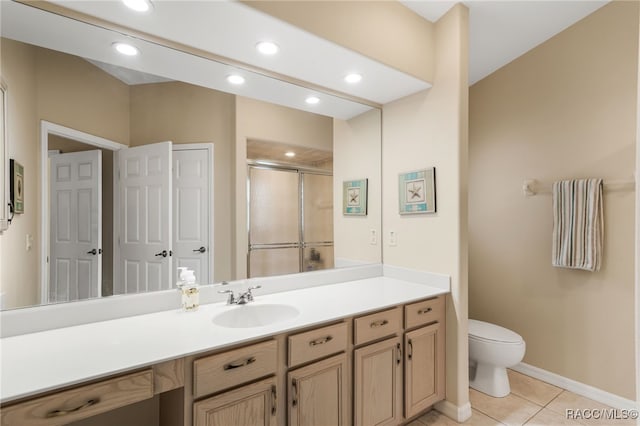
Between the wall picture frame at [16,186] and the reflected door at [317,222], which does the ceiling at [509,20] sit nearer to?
the reflected door at [317,222]

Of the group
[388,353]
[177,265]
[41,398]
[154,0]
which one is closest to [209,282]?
[177,265]

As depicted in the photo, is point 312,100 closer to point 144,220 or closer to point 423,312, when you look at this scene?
point 144,220

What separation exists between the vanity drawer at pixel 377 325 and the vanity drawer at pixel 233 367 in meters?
0.46

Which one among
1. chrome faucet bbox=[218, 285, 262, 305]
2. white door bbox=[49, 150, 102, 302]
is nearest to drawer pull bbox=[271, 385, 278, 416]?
chrome faucet bbox=[218, 285, 262, 305]

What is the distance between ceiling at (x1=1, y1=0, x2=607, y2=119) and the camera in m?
1.27

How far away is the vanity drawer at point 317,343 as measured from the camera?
129cm

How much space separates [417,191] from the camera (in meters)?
2.06

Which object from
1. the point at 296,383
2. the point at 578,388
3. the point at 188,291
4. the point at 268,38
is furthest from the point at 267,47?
the point at 578,388

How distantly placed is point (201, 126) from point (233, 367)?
1.30 metres

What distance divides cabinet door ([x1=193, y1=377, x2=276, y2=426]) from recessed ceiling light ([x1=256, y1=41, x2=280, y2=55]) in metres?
1.60

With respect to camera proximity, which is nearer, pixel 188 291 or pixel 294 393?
pixel 294 393

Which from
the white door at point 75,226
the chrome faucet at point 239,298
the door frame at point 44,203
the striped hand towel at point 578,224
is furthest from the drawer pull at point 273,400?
the striped hand towel at point 578,224

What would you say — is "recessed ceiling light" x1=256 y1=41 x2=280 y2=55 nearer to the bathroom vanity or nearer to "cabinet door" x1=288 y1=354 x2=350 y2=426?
the bathroom vanity

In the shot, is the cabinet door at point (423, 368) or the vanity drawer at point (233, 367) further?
the cabinet door at point (423, 368)
